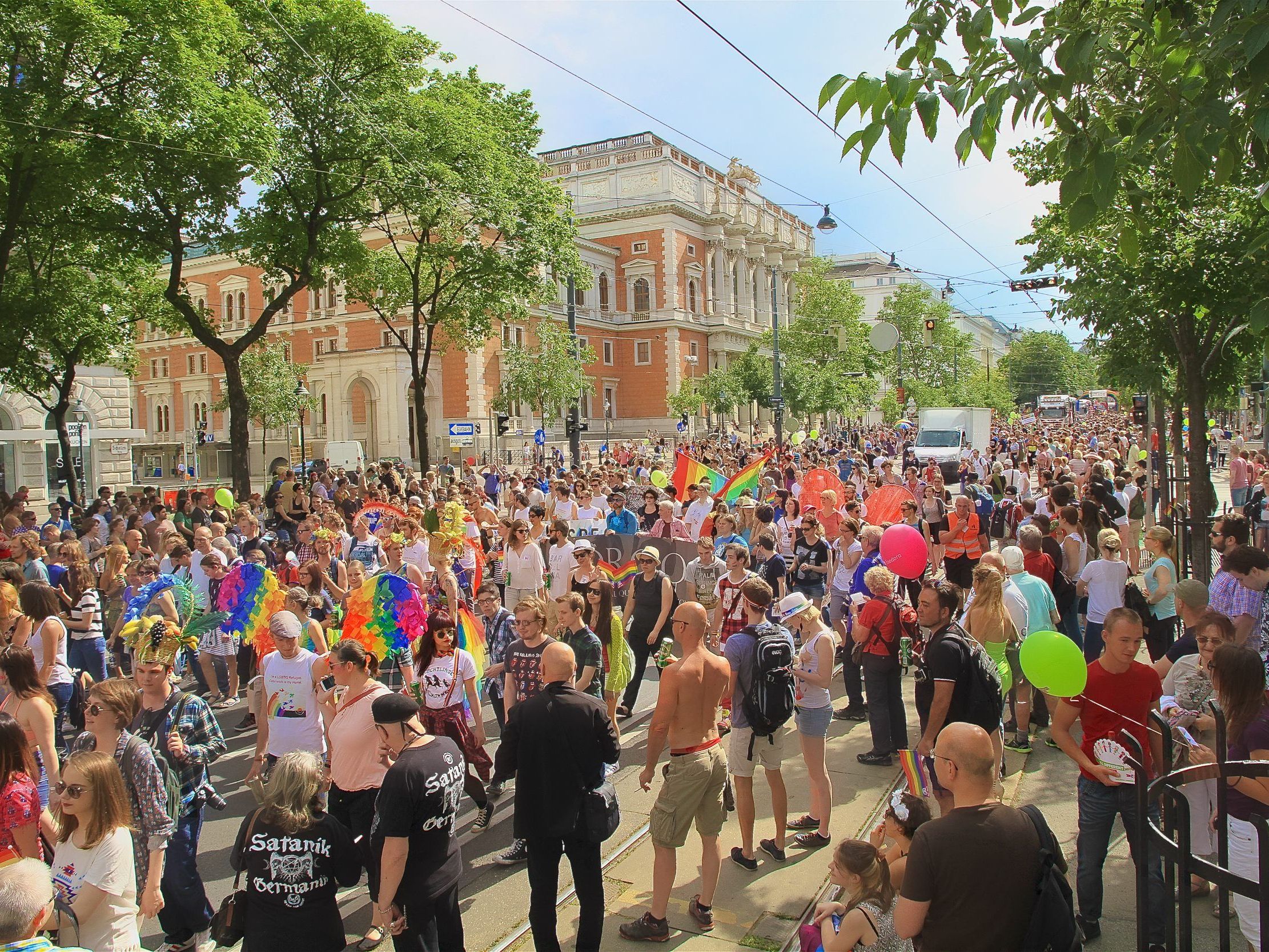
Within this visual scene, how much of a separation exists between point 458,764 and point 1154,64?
4910 mm

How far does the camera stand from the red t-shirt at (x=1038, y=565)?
7.80 meters

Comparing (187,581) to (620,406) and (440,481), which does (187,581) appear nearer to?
(440,481)

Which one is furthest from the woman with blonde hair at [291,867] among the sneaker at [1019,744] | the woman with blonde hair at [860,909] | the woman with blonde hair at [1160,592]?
the woman with blonde hair at [1160,592]

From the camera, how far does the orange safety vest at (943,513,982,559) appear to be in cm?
1022

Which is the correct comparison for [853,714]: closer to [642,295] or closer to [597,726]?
[597,726]

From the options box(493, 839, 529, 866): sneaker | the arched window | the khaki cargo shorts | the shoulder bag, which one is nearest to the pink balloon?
the khaki cargo shorts

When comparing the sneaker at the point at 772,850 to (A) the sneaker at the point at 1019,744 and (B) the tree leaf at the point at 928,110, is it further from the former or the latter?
(B) the tree leaf at the point at 928,110

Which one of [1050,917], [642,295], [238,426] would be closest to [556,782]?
[1050,917]

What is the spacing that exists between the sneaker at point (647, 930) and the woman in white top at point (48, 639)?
4.66 meters

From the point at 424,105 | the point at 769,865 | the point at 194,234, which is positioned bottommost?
the point at 769,865

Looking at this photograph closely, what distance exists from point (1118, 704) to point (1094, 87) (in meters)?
Result: 3.24

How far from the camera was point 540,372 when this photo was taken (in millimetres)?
44969

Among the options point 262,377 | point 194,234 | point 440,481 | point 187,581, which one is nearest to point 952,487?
point 440,481

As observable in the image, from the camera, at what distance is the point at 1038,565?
308 inches
